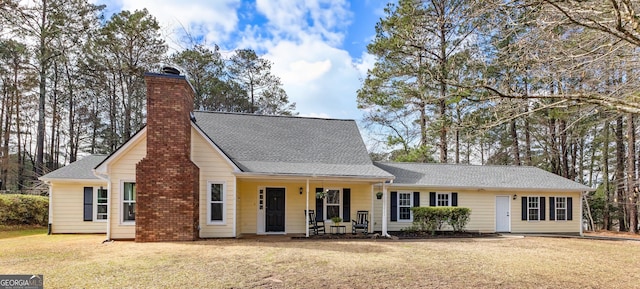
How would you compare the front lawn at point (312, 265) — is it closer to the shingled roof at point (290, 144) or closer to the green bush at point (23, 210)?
the shingled roof at point (290, 144)

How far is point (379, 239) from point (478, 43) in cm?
825

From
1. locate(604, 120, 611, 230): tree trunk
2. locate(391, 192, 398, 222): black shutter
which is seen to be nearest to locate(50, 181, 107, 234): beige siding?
locate(391, 192, 398, 222): black shutter

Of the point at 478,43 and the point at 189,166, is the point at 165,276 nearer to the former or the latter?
the point at 189,166

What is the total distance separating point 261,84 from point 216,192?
65.7 ft

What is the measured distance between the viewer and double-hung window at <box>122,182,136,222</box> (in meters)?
11.7

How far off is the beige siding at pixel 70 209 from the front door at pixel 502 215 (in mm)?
15918

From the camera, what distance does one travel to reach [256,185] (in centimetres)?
1389

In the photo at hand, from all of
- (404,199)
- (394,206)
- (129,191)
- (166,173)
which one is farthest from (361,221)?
(129,191)

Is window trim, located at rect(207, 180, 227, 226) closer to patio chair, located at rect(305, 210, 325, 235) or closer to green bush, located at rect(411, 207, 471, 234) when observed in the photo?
patio chair, located at rect(305, 210, 325, 235)

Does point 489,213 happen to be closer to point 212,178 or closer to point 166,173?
point 212,178

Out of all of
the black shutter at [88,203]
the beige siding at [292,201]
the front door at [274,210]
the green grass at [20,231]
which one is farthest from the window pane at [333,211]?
the green grass at [20,231]

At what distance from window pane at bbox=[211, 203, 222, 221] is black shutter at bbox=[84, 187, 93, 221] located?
5.36 metres

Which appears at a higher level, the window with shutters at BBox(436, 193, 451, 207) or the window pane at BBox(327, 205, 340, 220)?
the window with shutters at BBox(436, 193, 451, 207)

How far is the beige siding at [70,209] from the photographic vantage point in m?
13.8
